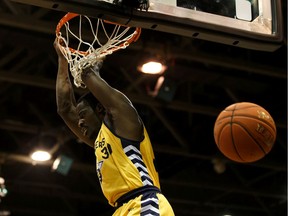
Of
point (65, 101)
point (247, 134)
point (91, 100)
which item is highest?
point (247, 134)

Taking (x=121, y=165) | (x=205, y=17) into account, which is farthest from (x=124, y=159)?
(x=205, y=17)

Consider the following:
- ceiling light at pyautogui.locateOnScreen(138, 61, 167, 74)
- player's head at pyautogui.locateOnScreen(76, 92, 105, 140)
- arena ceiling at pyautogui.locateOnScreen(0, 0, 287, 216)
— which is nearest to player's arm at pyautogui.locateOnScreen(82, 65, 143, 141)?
player's head at pyautogui.locateOnScreen(76, 92, 105, 140)

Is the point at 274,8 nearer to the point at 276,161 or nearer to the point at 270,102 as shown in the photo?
the point at 270,102

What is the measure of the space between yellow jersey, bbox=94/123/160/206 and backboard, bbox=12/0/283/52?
680 mm

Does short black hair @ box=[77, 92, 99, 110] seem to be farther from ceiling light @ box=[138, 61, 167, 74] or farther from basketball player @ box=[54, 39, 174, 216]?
ceiling light @ box=[138, 61, 167, 74]

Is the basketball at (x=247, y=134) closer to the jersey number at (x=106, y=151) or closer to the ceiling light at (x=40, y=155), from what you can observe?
the jersey number at (x=106, y=151)

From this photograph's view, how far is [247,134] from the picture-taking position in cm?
521

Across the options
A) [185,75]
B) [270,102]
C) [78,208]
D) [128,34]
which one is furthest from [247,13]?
[78,208]

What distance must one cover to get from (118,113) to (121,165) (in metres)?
0.30

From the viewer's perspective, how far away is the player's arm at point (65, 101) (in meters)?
4.60

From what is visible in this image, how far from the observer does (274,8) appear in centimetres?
421

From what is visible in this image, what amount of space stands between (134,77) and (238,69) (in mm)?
1453

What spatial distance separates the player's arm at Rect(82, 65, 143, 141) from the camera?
393 centimetres

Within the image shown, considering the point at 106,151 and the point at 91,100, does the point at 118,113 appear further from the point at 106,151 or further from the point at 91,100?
the point at 91,100
